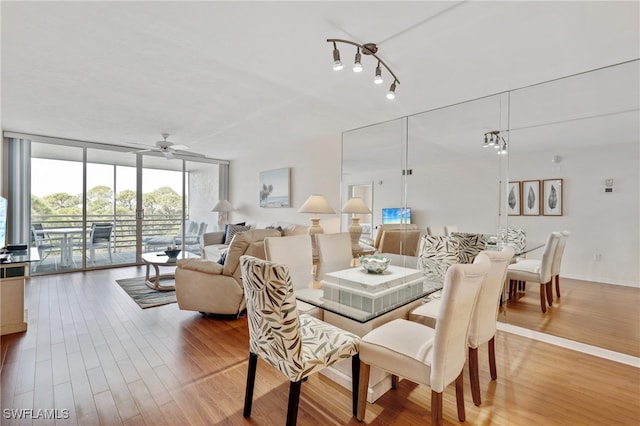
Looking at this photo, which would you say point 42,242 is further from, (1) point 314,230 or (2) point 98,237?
(1) point 314,230

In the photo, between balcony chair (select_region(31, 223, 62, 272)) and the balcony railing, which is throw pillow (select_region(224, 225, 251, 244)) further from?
balcony chair (select_region(31, 223, 62, 272))

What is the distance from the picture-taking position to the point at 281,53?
2293 mm

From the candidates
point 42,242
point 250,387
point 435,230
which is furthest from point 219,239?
point 250,387

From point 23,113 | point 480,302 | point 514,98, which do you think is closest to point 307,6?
point 480,302

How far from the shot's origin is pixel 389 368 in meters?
1.56

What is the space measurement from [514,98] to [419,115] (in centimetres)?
104

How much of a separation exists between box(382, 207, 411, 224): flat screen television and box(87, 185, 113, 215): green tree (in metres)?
5.26

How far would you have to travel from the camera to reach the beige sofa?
5.01 m

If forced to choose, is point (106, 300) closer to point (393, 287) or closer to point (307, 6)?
point (393, 287)

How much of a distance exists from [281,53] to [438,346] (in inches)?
88.9

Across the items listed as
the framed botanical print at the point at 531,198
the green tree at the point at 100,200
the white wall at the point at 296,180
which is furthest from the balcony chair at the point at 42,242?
the framed botanical print at the point at 531,198

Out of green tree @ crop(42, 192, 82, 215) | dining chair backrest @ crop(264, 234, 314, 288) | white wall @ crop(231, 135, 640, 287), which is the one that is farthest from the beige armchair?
green tree @ crop(42, 192, 82, 215)

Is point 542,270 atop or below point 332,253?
below

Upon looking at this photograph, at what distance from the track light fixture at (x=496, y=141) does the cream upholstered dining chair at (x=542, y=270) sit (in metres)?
0.97
